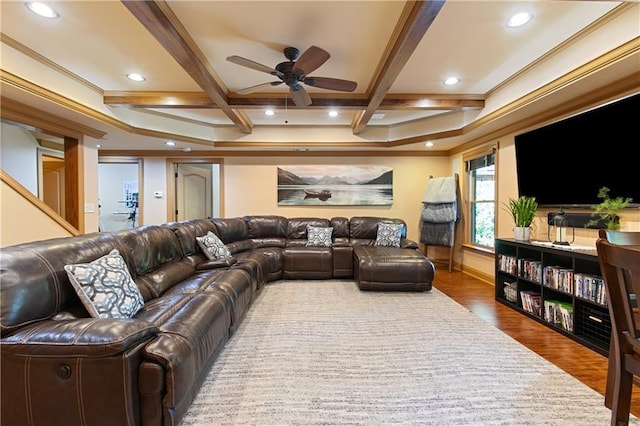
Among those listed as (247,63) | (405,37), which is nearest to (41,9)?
(247,63)

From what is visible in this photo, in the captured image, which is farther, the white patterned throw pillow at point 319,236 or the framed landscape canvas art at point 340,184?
the framed landscape canvas art at point 340,184

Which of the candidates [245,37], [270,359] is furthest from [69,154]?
[270,359]

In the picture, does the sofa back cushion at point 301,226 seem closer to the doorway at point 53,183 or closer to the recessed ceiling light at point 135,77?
the recessed ceiling light at point 135,77

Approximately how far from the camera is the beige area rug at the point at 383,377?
5.40 ft

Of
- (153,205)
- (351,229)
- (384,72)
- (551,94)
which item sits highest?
(384,72)

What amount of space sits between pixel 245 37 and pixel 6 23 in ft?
6.10

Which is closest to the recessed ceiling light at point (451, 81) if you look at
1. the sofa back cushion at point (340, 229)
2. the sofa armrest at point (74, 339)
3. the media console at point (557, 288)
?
the media console at point (557, 288)

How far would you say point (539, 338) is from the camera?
8.71ft

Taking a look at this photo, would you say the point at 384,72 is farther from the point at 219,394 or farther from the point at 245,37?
the point at 219,394

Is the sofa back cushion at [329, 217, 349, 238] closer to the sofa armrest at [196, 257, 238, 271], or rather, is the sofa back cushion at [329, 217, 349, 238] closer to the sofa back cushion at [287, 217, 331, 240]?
the sofa back cushion at [287, 217, 331, 240]

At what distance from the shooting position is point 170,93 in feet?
12.6

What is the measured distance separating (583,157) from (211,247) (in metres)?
4.14

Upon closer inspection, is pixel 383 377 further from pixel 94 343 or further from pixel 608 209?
pixel 608 209

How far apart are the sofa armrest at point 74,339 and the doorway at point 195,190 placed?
4918mm
